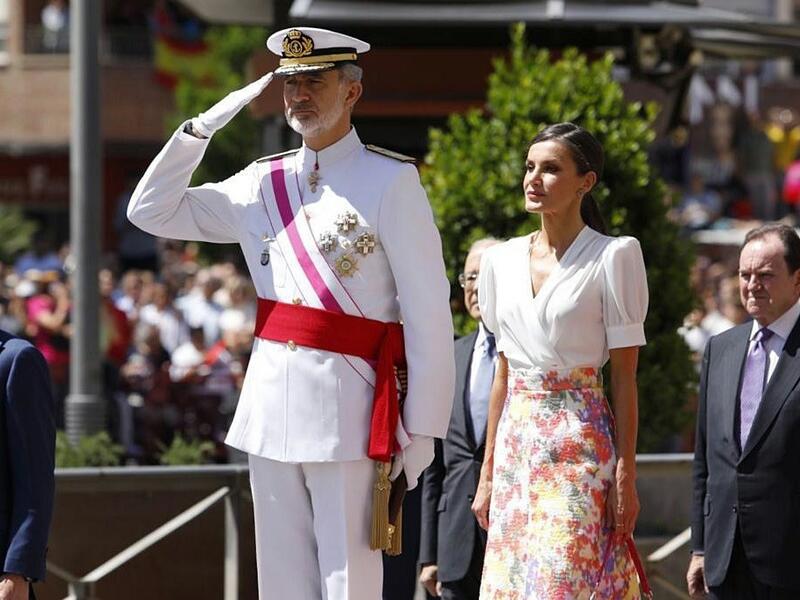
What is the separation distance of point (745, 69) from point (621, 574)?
3310 centimetres

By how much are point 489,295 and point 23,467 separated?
5.22 feet

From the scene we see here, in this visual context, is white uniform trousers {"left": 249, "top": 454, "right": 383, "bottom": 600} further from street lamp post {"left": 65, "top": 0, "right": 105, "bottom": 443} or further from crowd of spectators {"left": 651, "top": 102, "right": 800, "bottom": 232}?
crowd of spectators {"left": 651, "top": 102, "right": 800, "bottom": 232}

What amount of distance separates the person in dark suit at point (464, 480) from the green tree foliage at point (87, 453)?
108 inches

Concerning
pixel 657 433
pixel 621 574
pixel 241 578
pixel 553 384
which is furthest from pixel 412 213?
pixel 657 433

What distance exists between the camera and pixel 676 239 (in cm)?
925

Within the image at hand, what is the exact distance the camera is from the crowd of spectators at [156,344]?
12773 mm

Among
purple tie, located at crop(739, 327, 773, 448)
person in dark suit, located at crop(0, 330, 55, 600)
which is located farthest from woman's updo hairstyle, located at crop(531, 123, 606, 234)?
person in dark suit, located at crop(0, 330, 55, 600)

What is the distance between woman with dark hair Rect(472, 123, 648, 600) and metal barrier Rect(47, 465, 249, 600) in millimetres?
2441

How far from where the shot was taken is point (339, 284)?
5477mm

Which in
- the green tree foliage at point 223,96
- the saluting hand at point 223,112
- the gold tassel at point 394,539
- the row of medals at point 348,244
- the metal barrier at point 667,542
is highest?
the green tree foliage at point 223,96

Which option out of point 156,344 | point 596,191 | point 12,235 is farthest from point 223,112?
point 12,235

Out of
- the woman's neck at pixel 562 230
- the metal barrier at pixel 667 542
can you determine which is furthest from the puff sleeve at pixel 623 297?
the metal barrier at pixel 667 542

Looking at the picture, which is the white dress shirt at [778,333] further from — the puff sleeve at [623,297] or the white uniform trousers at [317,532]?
the white uniform trousers at [317,532]

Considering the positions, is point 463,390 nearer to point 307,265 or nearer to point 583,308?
point 583,308
